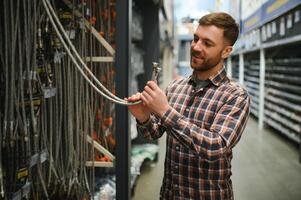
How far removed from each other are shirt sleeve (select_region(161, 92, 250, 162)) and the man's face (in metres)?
0.27

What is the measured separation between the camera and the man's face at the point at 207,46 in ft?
4.90

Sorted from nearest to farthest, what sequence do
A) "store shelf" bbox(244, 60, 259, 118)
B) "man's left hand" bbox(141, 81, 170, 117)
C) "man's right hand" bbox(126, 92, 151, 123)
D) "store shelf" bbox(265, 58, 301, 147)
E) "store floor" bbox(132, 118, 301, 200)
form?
"man's left hand" bbox(141, 81, 170, 117), "man's right hand" bbox(126, 92, 151, 123), "store floor" bbox(132, 118, 301, 200), "store shelf" bbox(265, 58, 301, 147), "store shelf" bbox(244, 60, 259, 118)

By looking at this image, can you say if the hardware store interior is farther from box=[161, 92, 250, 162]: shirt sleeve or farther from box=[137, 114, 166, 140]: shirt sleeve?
box=[161, 92, 250, 162]: shirt sleeve

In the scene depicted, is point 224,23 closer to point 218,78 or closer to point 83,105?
point 218,78

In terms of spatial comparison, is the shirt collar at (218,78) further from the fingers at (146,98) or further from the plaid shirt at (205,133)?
the fingers at (146,98)

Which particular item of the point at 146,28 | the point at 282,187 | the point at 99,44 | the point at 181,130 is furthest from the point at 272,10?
the point at 181,130

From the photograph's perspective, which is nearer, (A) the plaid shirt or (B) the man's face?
(A) the plaid shirt

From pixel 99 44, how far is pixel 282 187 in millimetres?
2544

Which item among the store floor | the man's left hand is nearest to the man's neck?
the man's left hand

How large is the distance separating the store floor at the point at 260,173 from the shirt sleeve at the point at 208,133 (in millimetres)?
2180

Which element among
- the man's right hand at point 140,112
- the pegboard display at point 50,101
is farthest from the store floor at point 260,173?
the man's right hand at point 140,112

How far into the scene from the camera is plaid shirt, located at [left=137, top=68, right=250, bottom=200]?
4.43ft

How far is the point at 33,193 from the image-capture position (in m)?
1.98

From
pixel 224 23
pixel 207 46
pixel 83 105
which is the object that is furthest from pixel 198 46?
pixel 83 105
